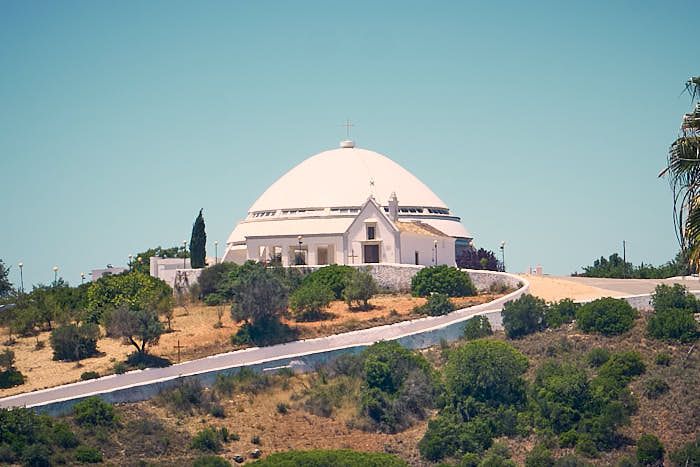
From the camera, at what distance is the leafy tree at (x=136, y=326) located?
41594 millimetres

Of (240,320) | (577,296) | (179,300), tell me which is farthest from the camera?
(179,300)

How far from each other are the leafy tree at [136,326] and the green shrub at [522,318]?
16.6 m

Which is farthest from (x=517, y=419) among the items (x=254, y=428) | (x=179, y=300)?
(x=179, y=300)

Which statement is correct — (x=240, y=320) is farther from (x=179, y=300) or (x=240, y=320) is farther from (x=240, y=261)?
(x=240, y=261)

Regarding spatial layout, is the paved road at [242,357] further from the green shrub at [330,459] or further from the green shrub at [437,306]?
the green shrub at [330,459]

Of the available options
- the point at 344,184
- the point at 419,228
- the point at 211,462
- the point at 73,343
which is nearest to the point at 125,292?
the point at 73,343

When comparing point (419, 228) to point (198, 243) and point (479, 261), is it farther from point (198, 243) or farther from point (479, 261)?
point (198, 243)

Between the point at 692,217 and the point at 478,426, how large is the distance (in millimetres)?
19557

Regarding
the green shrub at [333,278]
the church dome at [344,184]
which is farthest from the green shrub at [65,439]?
the church dome at [344,184]

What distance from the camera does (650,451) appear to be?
108 feet

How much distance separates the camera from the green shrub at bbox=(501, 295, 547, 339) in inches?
1781

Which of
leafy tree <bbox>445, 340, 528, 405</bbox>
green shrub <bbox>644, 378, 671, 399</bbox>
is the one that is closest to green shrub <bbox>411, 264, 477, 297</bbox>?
leafy tree <bbox>445, 340, 528, 405</bbox>

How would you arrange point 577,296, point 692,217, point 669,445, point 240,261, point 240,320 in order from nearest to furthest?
point 692,217 → point 669,445 → point 240,320 → point 577,296 → point 240,261

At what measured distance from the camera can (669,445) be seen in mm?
33625
